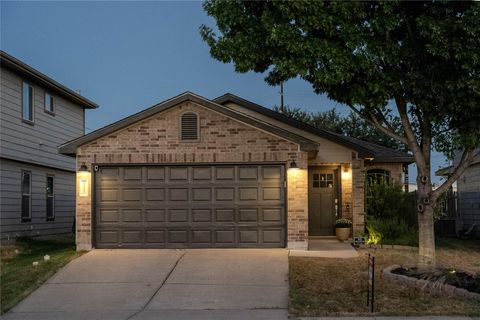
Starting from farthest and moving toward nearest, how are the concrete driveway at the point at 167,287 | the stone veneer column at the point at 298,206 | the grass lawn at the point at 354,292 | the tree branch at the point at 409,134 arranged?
the stone veneer column at the point at 298,206 → the tree branch at the point at 409,134 → the concrete driveway at the point at 167,287 → the grass lawn at the point at 354,292

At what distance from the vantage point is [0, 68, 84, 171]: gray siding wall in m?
17.2

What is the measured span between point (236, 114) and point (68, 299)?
243 inches

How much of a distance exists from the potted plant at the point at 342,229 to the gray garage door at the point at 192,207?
2936 millimetres

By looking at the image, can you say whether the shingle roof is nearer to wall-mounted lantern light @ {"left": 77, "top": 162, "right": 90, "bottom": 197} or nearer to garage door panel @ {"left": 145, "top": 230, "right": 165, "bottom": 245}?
wall-mounted lantern light @ {"left": 77, "top": 162, "right": 90, "bottom": 197}

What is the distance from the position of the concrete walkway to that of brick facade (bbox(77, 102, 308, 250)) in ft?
3.21

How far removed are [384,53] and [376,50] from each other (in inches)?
6.4

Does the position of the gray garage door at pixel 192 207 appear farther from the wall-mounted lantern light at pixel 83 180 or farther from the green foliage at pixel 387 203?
the green foliage at pixel 387 203

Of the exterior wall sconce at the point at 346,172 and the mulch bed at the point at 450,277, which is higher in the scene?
the exterior wall sconce at the point at 346,172

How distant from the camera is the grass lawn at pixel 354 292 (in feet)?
29.1

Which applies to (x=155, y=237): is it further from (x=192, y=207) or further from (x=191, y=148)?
(x=191, y=148)

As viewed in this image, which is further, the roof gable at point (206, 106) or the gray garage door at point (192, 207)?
the gray garage door at point (192, 207)

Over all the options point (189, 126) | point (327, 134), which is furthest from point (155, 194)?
point (327, 134)

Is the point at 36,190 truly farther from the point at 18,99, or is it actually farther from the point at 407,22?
the point at 407,22

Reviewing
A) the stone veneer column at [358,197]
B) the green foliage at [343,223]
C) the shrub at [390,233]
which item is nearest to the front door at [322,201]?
the stone veneer column at [358,197]
